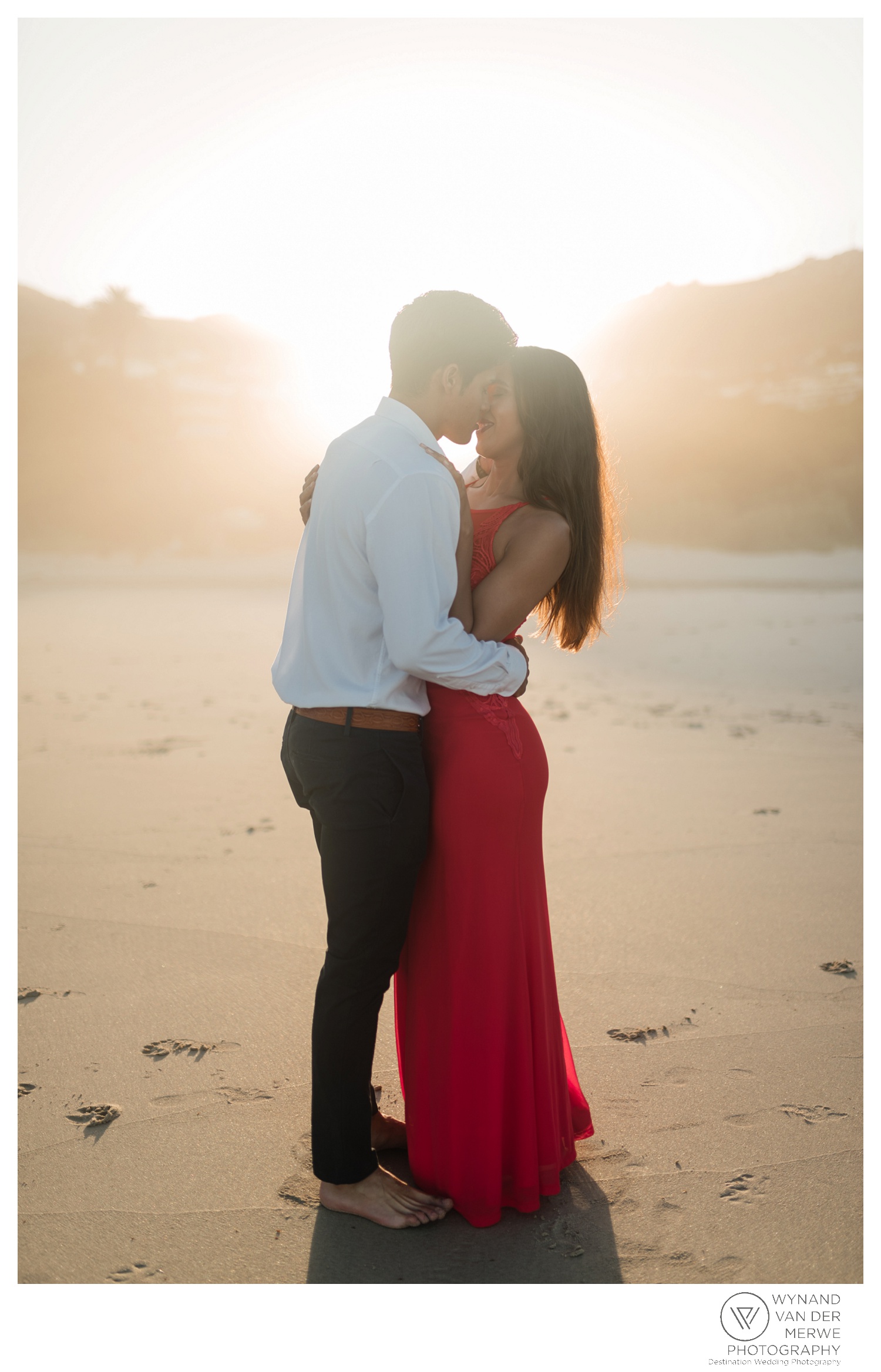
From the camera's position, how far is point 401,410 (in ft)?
7.34

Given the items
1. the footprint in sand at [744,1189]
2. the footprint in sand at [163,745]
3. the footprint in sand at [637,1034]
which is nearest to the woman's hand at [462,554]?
the footprint in sand at [744,1189]

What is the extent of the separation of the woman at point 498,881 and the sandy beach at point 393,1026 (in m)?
0.18

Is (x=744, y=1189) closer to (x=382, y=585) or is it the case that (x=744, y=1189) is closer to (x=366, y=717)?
(x=366, y=717)

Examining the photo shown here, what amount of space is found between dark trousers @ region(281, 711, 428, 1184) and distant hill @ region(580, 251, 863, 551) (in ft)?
80.0

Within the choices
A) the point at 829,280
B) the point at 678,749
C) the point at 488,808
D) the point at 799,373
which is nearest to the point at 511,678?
the point at 488,808

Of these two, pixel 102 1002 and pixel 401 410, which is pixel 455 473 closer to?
pixel 401 410

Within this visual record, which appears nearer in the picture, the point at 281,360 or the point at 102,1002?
the point at 102,1002

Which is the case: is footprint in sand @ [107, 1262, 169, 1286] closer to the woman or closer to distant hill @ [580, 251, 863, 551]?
the woman

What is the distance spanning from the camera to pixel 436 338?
227cm

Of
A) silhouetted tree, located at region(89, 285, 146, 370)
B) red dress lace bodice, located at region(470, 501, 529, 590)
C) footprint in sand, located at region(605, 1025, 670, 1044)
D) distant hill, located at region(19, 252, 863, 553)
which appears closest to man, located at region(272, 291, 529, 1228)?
red dress lace bodice, located at region(470, 501, 529, 590)

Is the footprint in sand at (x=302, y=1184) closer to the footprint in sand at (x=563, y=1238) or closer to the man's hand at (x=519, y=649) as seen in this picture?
the footprint in sand at (x=563, y=1238)

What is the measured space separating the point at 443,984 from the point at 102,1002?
1.62 meters

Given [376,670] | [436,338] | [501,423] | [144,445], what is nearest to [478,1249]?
[376,670]

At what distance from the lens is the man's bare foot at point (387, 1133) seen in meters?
2.72
